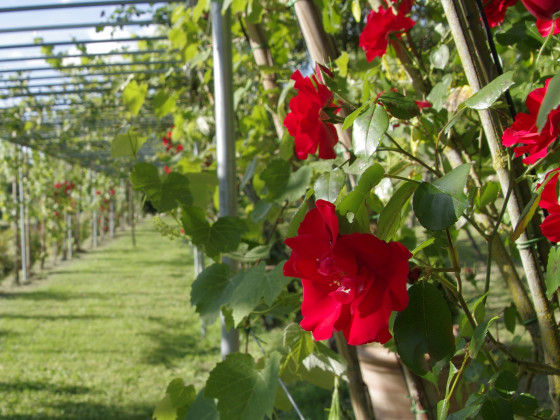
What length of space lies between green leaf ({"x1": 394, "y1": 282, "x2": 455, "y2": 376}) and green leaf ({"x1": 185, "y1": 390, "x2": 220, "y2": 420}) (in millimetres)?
576

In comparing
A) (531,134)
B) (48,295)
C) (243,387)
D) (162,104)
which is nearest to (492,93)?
(531,134)

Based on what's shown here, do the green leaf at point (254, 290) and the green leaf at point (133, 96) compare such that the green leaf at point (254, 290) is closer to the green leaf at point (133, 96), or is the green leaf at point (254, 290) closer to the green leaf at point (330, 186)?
the green leaf at point (330, 186)

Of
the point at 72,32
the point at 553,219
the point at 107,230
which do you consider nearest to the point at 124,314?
the point at 72,32

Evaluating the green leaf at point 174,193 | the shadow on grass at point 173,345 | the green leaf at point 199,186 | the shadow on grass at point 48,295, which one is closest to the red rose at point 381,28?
the green leaf at point 174,193

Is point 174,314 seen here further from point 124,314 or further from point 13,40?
point 13,40

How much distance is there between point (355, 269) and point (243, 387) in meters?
0.51

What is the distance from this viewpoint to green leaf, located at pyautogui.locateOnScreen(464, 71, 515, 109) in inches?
17.5

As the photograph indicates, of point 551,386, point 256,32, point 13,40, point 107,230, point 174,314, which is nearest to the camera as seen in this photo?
point 551,386

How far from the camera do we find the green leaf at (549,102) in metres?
0.24

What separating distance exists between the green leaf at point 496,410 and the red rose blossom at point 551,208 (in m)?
0.15

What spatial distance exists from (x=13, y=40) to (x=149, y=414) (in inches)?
83.1

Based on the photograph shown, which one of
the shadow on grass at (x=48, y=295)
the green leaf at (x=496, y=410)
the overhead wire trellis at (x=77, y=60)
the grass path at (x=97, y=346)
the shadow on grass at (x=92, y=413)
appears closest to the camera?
the green leaf at (x=496, y=410)

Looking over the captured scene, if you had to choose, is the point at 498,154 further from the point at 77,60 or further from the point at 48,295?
the point at 48,295

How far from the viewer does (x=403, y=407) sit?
124cm
